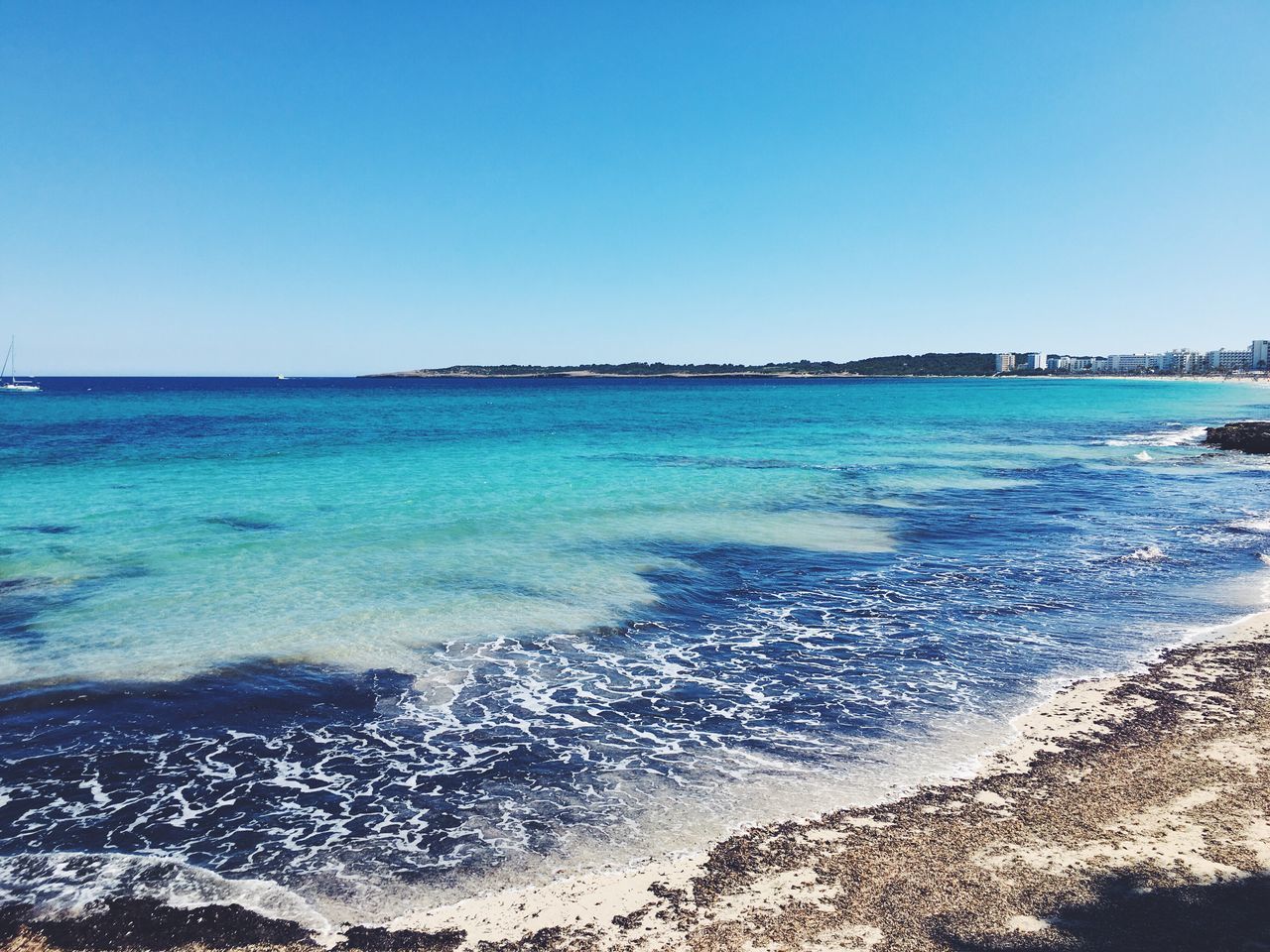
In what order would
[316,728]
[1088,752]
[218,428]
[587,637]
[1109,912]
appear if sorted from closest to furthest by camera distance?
[1109,912] < [1088,752] < [316,728] < [587,637] < [218,428]

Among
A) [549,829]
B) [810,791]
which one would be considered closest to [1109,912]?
[810,791]

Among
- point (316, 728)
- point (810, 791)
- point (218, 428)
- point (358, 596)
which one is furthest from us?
point (218, 428)

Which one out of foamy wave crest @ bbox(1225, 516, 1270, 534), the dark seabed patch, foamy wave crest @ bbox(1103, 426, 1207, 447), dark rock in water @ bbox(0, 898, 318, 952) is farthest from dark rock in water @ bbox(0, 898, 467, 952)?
foamy wave crest @ bbox(1103, 426, 1207, 447)

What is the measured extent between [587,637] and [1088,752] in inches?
274

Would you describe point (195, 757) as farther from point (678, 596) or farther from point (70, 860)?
point (678, 596)

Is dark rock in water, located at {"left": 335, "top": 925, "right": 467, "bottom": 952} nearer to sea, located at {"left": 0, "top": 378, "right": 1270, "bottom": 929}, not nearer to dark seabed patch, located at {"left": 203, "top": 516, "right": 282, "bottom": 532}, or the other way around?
sea, located at {"left": 0, "top": 378, "right": 1270, "bottom": 929}

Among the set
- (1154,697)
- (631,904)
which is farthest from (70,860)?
(1154,697)

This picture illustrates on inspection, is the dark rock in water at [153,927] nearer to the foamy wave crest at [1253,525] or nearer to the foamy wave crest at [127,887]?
the foamy wave crest at [127,887]

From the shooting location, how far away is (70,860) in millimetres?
6590

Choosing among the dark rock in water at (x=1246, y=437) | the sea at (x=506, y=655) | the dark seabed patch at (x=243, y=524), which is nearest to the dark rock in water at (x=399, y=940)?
the sea at (x=506, y=655)

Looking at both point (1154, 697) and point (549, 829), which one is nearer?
point (549, 829)

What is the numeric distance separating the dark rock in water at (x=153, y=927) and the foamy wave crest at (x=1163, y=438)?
48.8 meters

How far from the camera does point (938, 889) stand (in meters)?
5.81

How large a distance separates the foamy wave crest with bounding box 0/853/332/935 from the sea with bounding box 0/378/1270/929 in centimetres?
3
